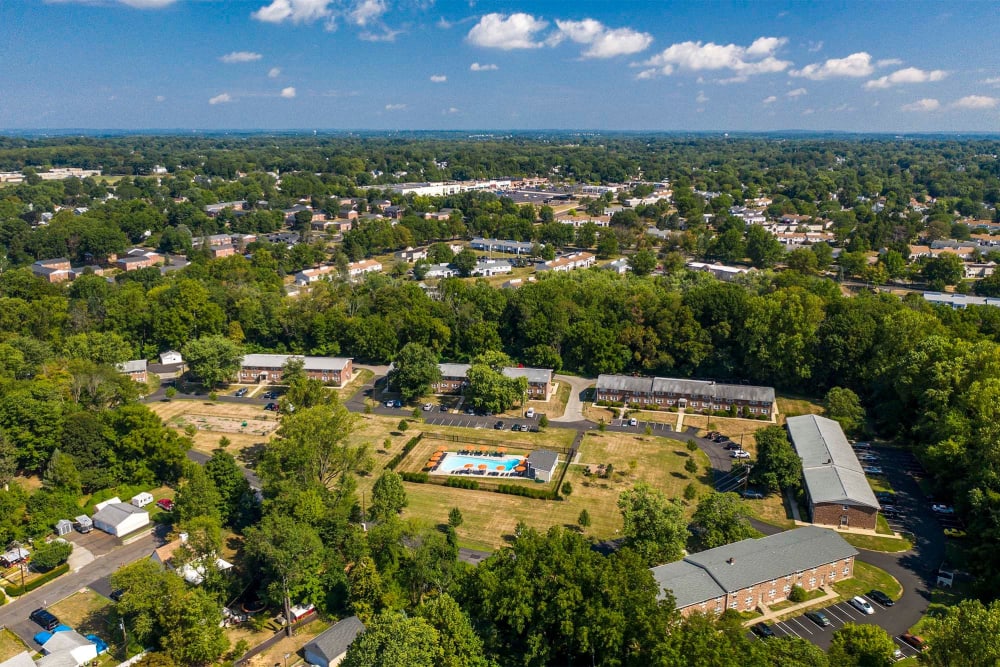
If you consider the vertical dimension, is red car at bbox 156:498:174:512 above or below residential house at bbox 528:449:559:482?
below

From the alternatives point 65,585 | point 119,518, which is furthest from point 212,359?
point 65,585

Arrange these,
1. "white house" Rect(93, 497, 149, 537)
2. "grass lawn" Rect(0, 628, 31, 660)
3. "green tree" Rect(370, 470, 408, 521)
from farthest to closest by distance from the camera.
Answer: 1. "white house" Rect(93, 497, 149, 537)
2. "green tree" Rect(370, 470, 408, 521)
3. "grass lawn" Rect(0, 628, 31, 660)

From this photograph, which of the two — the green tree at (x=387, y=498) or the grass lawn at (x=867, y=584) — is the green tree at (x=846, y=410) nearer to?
the grass lawn at (x=867, y=584)

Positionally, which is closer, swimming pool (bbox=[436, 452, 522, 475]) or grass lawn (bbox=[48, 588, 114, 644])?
grass lawn (bbox=[48, 588, 114, 644])

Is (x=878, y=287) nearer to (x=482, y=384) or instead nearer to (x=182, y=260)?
(x=482, y=384)

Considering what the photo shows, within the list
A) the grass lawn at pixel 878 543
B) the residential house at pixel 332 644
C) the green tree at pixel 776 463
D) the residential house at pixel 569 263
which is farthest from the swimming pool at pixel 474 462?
the residential house at pixel 569 263

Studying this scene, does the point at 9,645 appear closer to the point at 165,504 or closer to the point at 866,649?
the point at 165,504

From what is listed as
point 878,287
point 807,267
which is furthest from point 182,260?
point 878,287

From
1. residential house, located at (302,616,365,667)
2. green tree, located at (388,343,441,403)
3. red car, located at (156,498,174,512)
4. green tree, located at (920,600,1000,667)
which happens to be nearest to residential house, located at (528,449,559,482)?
green tree, located at (388,343,441,403)

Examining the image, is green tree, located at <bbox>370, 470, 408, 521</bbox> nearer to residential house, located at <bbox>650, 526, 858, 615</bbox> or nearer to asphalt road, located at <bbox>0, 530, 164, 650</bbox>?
asphalt road, located at <bbox>0, 530, 164, 650</bbox>
